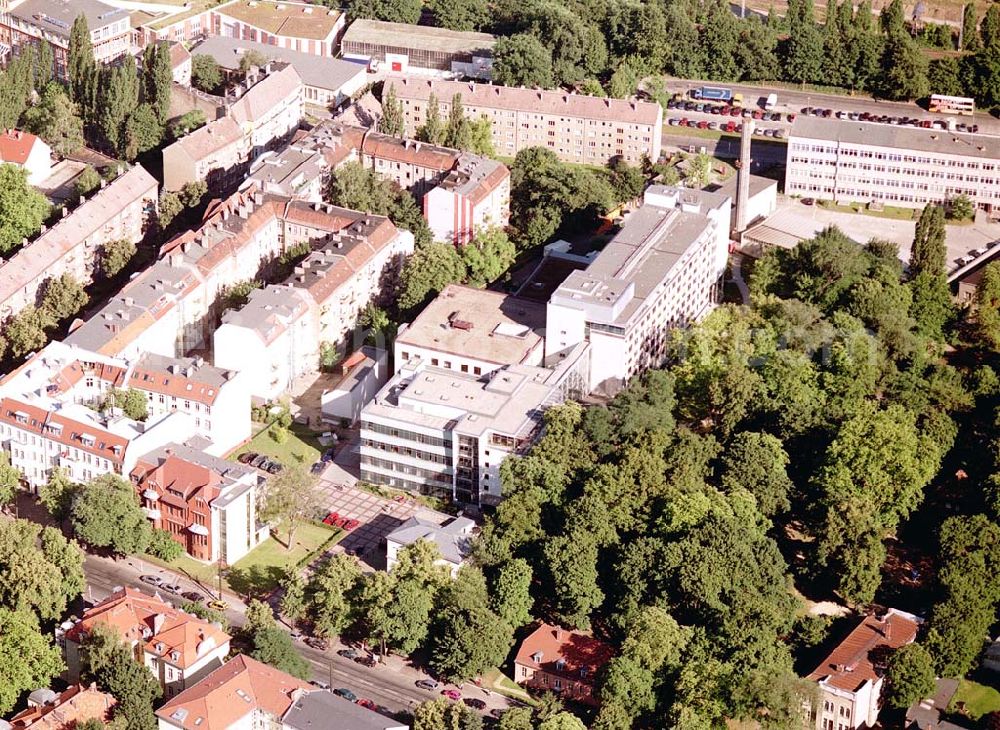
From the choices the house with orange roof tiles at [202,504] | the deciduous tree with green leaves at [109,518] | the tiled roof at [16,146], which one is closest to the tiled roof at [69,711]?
the deciduous tree with green leaves at [109,518]

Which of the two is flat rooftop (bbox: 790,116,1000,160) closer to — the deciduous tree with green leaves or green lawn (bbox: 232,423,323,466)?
green lawn (bbox: 232,423,323,466)

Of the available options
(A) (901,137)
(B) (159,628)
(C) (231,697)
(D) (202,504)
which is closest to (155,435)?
(D) (202,504)

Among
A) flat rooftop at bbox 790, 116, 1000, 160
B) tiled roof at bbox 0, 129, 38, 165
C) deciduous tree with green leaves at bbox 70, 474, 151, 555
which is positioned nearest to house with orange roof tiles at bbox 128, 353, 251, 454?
deciduous tree with green leaves at bbox 70, 474, 151, 555

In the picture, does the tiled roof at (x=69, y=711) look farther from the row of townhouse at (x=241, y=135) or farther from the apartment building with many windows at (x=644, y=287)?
the row of townhouse at (x=241, y=135)

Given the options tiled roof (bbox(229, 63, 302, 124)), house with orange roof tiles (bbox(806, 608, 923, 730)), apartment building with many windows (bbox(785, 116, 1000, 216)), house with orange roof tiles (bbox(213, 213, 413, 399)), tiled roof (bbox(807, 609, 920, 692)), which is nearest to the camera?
house with orange roof tiles (bbox(806, 608, 923, 730))

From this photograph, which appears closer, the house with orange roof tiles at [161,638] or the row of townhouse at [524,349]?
the house with orange roof tiles at [161,638]

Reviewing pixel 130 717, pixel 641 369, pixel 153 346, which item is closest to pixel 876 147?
pixel 641 369

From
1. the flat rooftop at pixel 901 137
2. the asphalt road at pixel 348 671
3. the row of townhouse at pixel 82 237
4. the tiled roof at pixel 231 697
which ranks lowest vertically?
the asphalt road at pixel 348 671

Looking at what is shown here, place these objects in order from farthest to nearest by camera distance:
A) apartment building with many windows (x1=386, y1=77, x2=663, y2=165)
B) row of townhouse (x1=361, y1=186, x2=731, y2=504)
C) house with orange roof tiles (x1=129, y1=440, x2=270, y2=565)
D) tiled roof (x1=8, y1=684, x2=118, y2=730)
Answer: apartment building with many windows (x1=386, y1=77, x2=663, y2=165), row of townhouse (x1=361, y1=186, x2=731, y2=504), house with orange roof tiles (x1=129, y1=440, x2=270, y2=565), tiled roof (x1=8, y1=684, x2=118, y2=730)
